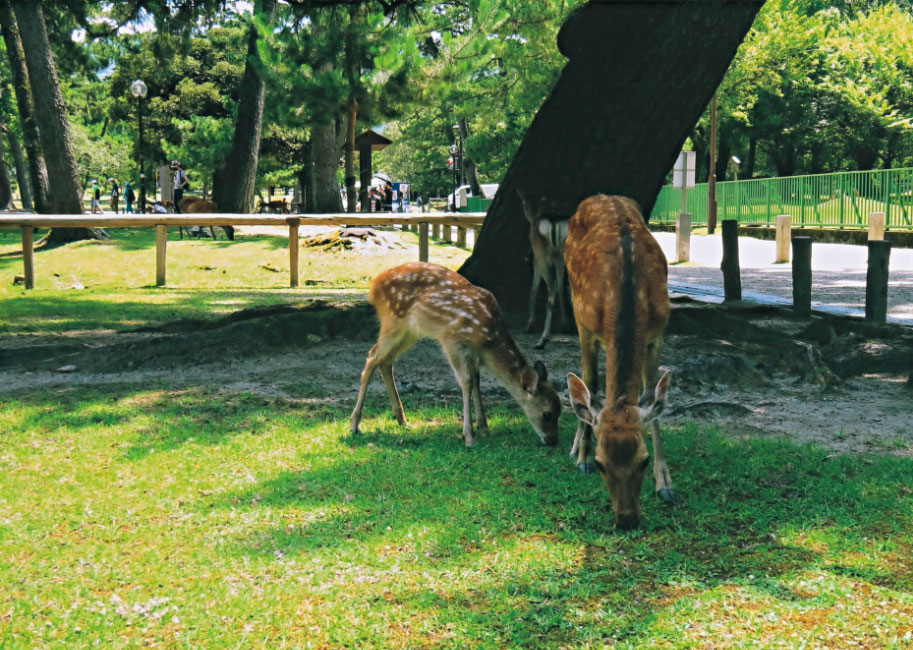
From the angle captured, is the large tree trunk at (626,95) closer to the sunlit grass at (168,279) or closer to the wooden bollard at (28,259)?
the sunlit grass at (168,279)

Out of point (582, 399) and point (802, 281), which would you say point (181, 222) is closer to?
point (802, 281)

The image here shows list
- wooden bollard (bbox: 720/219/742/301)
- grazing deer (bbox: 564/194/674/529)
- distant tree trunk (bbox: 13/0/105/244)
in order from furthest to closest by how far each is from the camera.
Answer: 1. distant tree trunk (bbox: 13/0/105/244)
2. wooden bollard (bbox: 720/219/742/301)
3. grazing deer (bbox: 564/194/674/529)

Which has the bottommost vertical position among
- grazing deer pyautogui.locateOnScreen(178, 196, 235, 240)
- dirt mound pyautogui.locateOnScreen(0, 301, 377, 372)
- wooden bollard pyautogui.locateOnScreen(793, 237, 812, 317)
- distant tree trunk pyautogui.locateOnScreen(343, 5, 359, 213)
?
dirt mound pyautogui.locateOnScreen(0, 301, 377, 372)

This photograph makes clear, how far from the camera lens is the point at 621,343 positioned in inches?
202

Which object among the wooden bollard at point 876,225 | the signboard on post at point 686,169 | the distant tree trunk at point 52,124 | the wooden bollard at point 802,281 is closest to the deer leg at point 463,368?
the wooden bollard at point 802,281

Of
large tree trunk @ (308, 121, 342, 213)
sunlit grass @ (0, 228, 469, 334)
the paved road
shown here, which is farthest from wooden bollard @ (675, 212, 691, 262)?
Result: large tree trunk @ (308, 121, 342, 213)

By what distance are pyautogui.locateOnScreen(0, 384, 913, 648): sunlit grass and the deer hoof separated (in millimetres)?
75

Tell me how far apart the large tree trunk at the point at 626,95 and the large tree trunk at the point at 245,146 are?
15.6 m

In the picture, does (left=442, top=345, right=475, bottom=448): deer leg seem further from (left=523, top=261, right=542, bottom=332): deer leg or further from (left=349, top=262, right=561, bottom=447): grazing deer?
(left=523, top=261, right=542, bottom=332): deer leg

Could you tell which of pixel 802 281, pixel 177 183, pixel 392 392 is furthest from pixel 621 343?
pixel 177 183

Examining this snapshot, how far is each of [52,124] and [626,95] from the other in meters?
15.3

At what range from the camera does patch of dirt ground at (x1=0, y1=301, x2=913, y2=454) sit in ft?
23.6

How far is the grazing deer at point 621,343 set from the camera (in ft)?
15.8

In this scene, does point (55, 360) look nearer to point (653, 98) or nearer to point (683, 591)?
point (653, 98)
